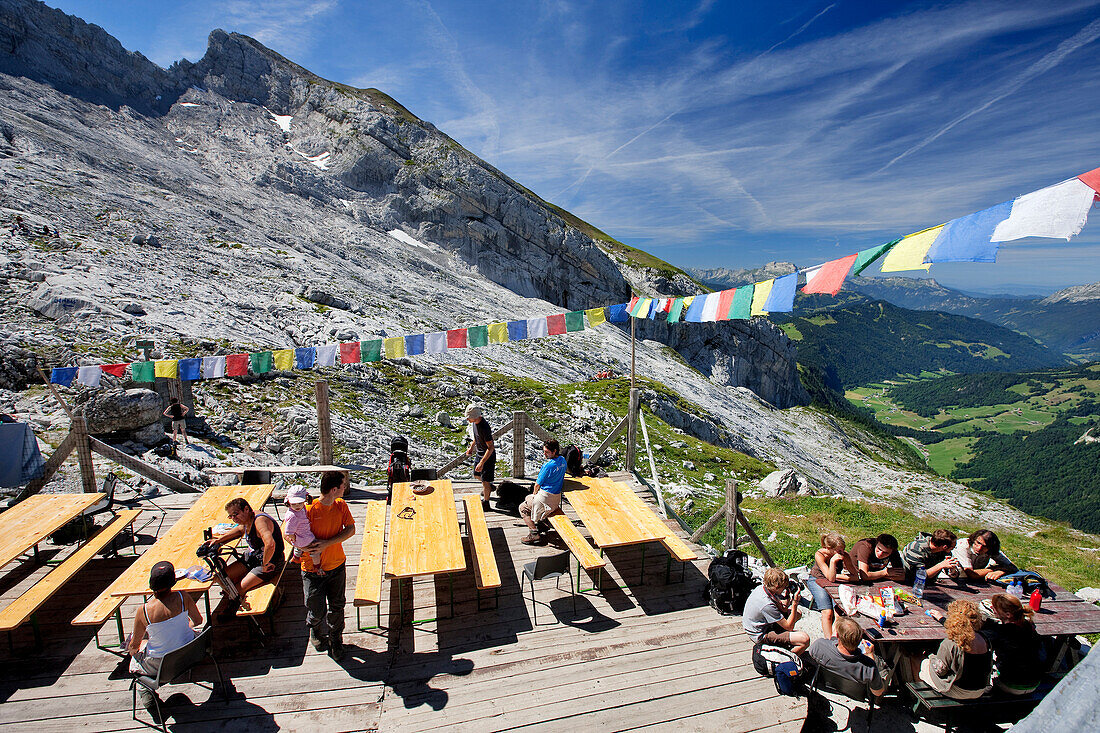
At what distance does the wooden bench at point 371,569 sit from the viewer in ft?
17.9

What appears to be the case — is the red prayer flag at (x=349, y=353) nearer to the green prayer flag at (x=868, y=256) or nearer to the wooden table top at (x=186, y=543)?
the wooden table top at (x=186, y=543)

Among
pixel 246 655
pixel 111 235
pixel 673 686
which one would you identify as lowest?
pixel 246 655

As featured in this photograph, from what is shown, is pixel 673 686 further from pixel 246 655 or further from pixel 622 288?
pixel 622 288

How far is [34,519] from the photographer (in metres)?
6.91

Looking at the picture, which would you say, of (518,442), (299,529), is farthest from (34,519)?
(518,442)

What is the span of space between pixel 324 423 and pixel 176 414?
18.0ft

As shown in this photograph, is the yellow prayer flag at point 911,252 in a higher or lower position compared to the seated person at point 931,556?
higher

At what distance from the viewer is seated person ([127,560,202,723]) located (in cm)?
466

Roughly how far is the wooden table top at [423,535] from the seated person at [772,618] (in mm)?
3535

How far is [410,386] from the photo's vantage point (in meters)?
21.1

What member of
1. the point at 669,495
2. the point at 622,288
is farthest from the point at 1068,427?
the point at 669,495

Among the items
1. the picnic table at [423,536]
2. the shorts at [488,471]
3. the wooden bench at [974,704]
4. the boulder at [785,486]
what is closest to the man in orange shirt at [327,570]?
the picnic table at [423,536]

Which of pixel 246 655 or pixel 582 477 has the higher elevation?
pixel 582 477

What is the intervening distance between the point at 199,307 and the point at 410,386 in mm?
10453
